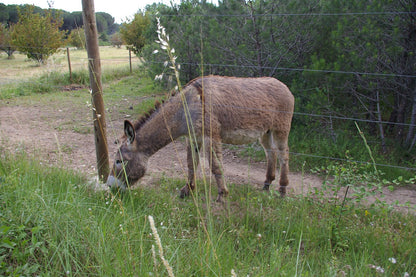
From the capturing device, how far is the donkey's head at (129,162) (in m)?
3.64

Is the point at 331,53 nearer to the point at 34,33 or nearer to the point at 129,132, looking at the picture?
the point at 129,132

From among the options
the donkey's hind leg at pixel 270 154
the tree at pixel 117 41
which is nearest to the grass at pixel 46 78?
the donkey's hind leg at pixel 270 154

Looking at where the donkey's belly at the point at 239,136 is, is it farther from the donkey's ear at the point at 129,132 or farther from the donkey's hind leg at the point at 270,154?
the donkey's ear at the point at 129,132

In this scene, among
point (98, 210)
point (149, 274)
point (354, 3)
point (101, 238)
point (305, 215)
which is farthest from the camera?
point (354, 3)

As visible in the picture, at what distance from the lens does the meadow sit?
1.98 metres

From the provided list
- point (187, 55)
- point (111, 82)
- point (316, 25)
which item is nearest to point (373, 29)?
point (316, 25)

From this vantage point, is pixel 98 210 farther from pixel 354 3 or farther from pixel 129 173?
pixel 354 3

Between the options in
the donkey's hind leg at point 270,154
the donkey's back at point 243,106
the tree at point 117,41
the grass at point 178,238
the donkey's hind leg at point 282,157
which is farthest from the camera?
the tree at point 117,41

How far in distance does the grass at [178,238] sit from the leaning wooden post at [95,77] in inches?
18.4

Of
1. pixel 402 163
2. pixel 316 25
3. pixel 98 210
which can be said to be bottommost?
pixel 402 163

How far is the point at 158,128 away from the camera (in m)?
3.86

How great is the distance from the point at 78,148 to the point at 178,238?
14.7 ft

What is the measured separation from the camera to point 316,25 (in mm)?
5910

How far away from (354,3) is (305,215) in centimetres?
433
